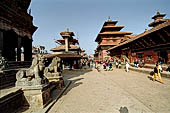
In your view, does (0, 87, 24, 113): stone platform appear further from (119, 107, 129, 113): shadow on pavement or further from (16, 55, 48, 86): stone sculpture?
(119, 107, 129, 113): shadow on pavement

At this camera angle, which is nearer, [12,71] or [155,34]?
[12,71]

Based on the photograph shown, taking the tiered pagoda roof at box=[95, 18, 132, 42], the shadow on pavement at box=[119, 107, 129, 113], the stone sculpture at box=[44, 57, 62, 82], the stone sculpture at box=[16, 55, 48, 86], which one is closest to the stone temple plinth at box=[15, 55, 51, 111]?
the stone sculpture at box=[16, 55, 48, 86]

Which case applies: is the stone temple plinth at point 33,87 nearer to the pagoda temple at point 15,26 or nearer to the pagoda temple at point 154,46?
the pagoda temple at point 15,26

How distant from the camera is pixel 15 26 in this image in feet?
24.7

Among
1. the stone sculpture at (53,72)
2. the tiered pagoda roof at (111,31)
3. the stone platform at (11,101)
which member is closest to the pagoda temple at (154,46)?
the stone sculpture at (53,72)

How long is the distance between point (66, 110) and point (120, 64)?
15.9 metres

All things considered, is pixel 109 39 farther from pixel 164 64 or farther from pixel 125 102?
pixel 125 102

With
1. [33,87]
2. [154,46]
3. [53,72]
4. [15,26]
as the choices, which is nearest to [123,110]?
[33,87]

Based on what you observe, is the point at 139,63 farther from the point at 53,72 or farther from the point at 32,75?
the point at 32,75

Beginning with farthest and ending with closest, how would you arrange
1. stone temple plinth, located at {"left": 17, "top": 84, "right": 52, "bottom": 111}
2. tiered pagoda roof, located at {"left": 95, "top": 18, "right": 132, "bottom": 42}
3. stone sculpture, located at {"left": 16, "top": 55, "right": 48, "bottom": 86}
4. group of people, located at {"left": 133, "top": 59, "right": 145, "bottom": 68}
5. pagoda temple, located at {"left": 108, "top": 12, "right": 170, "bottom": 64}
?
tiered pagoda roof, located at {"left": 95, "top": 18, "right": 132, "bottom": 42} < group of people, located at {"left": 133, "top": 59, "right": 145, "bottom": 68} < pagoda temple, located at {"left": 108, "top": 12, "right": 170, "bottom": 64} < stone sculpture, located at {"left": 16, "top": 55, "right": 48, "bottom": 86} < stone temple plinth, located at {"left": 17, "top": 84, "right": 52, "bottom": 111}

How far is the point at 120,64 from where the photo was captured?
57.5 feet

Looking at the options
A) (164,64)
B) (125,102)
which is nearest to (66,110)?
(125,102)

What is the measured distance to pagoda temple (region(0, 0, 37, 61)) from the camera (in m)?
6.45

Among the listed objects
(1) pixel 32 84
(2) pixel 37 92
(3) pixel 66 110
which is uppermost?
(1) pixel 32 84
